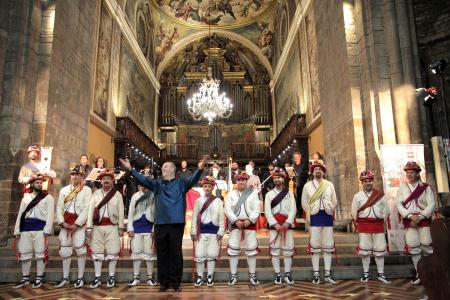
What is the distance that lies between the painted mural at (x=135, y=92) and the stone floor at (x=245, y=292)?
11067 millimetres

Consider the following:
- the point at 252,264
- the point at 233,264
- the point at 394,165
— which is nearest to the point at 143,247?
the point at 233,264

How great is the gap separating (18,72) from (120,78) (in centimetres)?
725

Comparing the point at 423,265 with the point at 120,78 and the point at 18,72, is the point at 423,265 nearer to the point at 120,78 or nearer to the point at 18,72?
the point at 18,72

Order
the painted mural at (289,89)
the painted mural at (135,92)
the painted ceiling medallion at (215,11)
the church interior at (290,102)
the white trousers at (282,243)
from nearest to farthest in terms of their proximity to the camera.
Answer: the white trousers at (282,243) → the church interior at (290,102) → the painted mural at (135,92) → the painted mural at (289,89) → the painted ceiling medallion at (215,11)

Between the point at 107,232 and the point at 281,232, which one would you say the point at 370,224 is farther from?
the point at 107,232

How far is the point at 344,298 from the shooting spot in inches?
164

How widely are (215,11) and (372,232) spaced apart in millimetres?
19466

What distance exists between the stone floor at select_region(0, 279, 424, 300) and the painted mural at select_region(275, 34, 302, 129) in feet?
36.5

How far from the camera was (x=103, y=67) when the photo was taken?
12.9m

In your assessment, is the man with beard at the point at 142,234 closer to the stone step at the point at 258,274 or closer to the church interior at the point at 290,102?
the stone step at the point at 258,274

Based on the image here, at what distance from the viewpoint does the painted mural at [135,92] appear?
15203mm

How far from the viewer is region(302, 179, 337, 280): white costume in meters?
5.25

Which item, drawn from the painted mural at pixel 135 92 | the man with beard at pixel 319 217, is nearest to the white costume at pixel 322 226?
the man with beard at pixel 319 217

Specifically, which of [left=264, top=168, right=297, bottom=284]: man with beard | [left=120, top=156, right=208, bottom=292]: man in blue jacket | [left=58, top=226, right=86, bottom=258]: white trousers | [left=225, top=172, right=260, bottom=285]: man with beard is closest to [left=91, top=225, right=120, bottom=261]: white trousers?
[left=58, top=226, right=86, bottom=258]: white trousers
